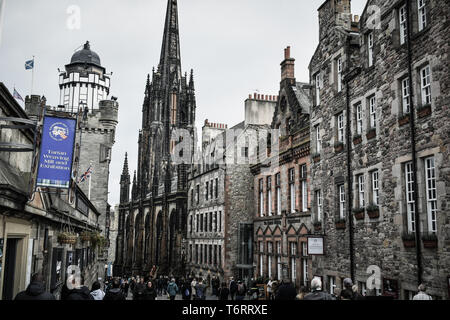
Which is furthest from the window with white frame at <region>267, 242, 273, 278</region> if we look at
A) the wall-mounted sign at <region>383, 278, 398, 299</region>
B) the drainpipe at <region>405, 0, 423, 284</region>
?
the drainpipe at <region>405, 0, 423, 284</region>

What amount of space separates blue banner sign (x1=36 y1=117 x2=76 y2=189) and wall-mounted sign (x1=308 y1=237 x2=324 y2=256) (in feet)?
41.6

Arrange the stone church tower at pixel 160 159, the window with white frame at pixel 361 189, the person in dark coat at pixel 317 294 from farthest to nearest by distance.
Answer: the stone church tower at pixel 160 159
the window with white frame at pixel 361 189
the person in dark coat at pixel 317 294

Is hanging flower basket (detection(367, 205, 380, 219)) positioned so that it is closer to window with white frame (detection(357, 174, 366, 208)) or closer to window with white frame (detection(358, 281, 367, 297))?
window with white frame (detection(357, 174, 366, 208))

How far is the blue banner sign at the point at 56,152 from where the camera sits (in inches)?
371

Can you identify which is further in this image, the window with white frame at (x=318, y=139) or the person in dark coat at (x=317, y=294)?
the window with white frame at (x=318, y=139)

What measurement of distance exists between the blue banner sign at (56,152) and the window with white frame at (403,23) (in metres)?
11.4

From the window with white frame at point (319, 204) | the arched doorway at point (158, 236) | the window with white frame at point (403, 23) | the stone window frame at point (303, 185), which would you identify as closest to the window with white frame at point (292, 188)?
the stone window frame at point (303, 185)

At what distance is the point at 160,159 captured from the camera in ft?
274

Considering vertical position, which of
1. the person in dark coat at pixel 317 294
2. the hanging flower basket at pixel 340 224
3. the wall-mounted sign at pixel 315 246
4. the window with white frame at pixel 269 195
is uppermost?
the window with white frame at pixel 269 195

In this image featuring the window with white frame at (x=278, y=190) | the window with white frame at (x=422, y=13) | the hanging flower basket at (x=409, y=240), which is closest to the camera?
the hanging flower basket at (x=409, y=240)

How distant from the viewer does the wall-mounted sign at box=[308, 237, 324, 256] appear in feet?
64.6

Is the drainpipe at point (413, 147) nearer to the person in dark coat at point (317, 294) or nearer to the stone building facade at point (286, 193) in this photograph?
the person in dark coat at point (317, 294)

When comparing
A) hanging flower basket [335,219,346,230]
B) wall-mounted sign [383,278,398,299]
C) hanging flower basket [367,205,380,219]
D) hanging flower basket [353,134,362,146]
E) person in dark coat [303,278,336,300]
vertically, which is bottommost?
wall-mounted sign [383,278,398,299]
